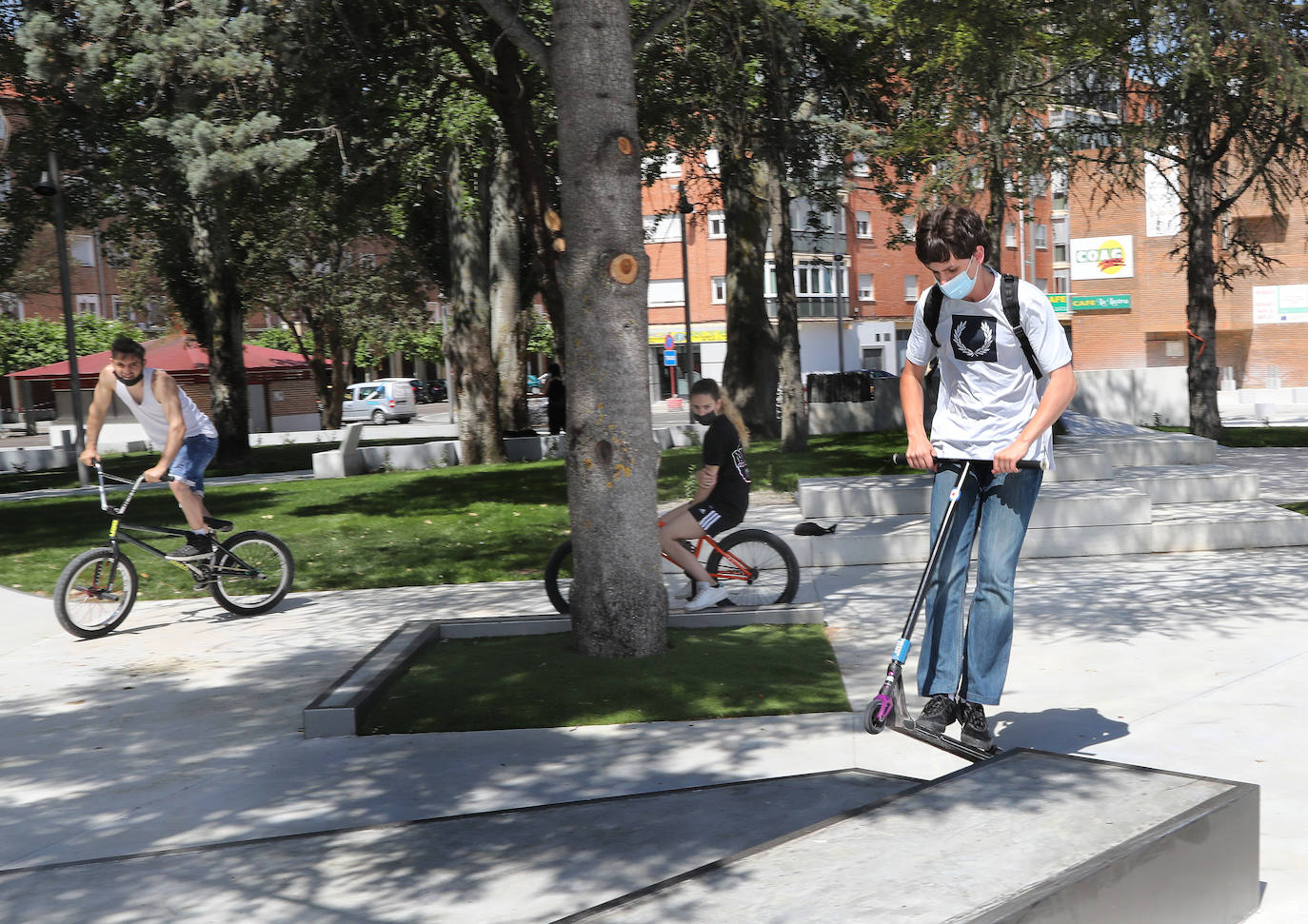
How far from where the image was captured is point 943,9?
1117cm

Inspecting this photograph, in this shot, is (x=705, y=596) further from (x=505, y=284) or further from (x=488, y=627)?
(x=505, y=284)

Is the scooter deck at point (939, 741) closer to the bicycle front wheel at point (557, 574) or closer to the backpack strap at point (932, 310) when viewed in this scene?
the backpack strap at point (932, 310)

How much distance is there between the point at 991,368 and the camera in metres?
4.58

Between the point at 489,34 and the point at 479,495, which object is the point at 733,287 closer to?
the point at 479,495

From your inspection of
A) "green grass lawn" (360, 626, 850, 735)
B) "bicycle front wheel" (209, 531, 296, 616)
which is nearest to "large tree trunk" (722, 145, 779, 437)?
"bicycle front wheel" (209, 531, 296, 616)

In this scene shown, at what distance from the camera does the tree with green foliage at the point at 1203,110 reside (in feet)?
29.2

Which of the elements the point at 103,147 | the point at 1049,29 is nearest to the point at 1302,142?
the point at 1049,29

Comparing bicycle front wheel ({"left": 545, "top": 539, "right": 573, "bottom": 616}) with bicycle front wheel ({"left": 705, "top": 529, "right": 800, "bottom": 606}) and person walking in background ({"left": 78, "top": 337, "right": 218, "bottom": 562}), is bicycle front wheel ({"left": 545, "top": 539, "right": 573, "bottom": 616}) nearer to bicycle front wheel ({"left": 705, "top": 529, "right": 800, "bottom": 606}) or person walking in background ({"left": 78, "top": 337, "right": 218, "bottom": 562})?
bicycle front wheel ({"left": 705, "top": 529, "right": 800, "bottom": 606})

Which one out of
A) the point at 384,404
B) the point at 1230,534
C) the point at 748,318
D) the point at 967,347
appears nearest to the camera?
the point at 967,347

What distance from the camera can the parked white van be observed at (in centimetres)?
5712

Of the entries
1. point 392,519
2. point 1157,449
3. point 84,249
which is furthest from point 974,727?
point 84,249

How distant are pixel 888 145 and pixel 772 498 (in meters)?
6.06

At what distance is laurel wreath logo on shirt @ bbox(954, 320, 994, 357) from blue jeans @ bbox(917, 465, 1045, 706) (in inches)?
16.7

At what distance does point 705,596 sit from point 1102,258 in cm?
5080
